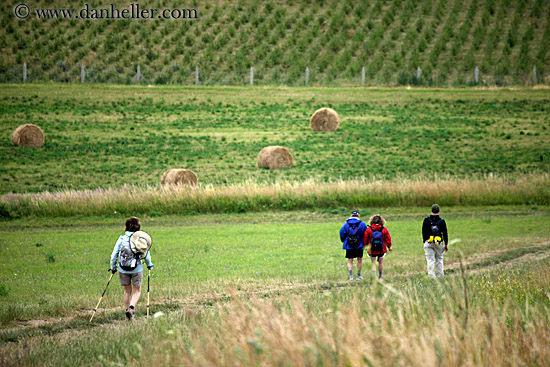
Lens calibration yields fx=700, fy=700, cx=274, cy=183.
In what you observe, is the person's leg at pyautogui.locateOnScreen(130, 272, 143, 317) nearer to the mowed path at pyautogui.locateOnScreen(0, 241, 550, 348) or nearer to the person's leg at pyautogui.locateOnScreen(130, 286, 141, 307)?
the person's leg at pyautogui.locateOnScreen(130, 286, 141, 307)

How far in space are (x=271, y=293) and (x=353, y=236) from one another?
281 centimetres

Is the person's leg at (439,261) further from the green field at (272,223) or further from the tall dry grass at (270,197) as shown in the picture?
the tall dry grass at (270,197)

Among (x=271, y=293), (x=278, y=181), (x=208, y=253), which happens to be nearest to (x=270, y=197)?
(x=278, y=181)

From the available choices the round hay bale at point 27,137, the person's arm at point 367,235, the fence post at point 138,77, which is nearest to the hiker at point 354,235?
the person's arm at point 367,235

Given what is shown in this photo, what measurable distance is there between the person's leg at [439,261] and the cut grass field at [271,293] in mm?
643

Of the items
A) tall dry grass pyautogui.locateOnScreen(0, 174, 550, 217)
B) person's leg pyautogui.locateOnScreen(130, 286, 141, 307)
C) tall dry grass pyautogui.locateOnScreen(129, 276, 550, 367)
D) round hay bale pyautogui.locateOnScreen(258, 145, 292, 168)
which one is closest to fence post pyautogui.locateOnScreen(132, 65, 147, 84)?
round hay bale pyautogui.locateOnScreen(258, 145, 292, 168)

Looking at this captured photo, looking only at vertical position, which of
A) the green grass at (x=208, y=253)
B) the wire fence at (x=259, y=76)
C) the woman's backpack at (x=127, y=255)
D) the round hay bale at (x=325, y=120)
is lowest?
the green grass at (x=208, y=253)

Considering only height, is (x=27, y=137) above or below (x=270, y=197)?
above

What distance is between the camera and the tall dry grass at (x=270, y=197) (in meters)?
29.6

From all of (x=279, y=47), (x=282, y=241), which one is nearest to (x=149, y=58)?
(x=279, y=47)

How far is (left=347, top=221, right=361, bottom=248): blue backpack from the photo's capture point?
54.9 ft

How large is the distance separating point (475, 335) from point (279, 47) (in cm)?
7153

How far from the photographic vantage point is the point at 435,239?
53.2 feet

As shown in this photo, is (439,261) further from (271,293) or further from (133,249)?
(133,249)
